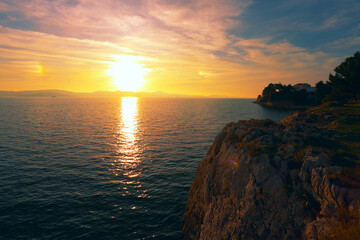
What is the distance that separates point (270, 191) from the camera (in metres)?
10.8

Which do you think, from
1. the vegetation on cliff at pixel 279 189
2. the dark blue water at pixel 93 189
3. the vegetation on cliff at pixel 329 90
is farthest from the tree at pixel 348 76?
the dark blue water at pixel 93 189

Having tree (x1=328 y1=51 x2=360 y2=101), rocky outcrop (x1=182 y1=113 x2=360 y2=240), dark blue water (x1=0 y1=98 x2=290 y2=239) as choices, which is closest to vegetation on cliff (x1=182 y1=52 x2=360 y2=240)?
rocky outcrop (x1=182 y1=113 x2=360 y2=240)

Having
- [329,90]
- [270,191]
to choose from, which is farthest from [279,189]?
[329,90]

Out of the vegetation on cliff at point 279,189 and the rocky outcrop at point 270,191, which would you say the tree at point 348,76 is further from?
the rocky outcrop at point 270,191

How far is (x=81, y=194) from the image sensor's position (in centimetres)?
2295

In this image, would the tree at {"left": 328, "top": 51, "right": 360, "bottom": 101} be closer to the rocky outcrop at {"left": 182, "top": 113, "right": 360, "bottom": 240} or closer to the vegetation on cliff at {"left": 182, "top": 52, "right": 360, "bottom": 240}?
the vegetation on cliff at {"left": 182, "top": 52, "right": 360, "bottom": 240}

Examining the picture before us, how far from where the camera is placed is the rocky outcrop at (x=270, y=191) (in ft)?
29.2

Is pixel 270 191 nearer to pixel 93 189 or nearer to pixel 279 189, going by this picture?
pixel 279 189

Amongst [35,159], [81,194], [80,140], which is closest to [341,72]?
[81,194]

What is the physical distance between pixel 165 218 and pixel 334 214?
15343 mm

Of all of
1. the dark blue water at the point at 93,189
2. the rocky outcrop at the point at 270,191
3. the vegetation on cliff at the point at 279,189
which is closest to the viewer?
the vegetation on cliff at the point at 279,189

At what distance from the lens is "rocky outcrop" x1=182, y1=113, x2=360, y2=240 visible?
8.90m

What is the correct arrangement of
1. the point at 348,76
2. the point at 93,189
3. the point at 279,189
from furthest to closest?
the point at 348,76
the point at 93,189
the point at 279,189

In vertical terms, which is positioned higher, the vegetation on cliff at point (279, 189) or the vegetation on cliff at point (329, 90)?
the vegetation on cliff at point (329, 90)
